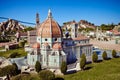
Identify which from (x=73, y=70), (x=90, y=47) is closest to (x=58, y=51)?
(x=73, y=70)

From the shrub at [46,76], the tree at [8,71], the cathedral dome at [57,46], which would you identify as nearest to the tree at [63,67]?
the shrub at [46,76]

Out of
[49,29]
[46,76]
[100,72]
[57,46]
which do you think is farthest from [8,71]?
[100,72]

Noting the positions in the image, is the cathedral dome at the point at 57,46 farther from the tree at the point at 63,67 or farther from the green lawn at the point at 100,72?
the green lawn at the point at 100,72

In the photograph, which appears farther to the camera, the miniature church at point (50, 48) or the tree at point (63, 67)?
the miniature church at point (50, 48)

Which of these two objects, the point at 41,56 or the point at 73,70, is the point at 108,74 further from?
the point at 41,56

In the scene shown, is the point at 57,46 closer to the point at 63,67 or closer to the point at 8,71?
the point at 63,67
